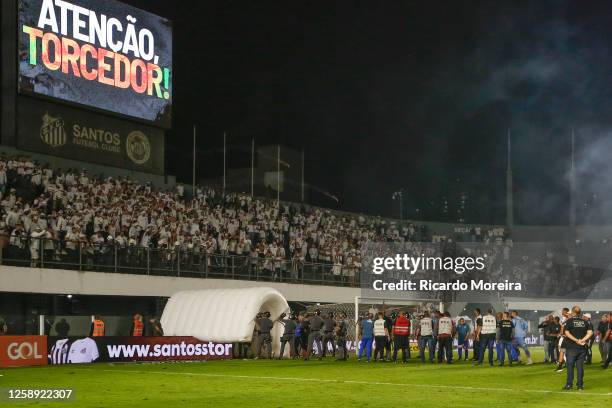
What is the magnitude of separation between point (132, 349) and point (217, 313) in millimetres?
4083

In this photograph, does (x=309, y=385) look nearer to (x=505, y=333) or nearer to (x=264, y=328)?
(x=505, y=333)

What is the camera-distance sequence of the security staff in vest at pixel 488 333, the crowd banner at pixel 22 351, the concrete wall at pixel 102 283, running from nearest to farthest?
the crowd banner at pixel 22 351 < the security staff in vest at pixel 488 333 < the concrete wall at pixel 102 283

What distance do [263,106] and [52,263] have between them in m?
43.0

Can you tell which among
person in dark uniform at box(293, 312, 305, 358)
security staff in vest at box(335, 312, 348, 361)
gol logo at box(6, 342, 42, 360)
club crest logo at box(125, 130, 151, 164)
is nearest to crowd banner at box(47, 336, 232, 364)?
gol logo at box(6, 342, 42, 360)

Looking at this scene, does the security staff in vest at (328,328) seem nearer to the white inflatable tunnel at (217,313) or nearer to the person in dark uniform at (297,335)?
the person in dark uniform at (297,335)

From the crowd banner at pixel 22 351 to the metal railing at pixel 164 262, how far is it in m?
3.18

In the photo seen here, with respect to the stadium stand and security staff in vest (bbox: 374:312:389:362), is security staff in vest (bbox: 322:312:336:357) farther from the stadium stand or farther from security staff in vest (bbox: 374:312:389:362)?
the stadium stand

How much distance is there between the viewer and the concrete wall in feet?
96.0

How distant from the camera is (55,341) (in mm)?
27516

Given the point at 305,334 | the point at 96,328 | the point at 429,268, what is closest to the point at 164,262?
the point at 96,328

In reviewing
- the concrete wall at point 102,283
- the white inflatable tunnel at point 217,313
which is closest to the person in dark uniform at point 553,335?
the white inflatable tunnel at point 217,313

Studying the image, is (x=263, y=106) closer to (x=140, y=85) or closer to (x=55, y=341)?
(x=140, y=85)

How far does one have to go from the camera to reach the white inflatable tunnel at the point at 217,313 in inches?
1254

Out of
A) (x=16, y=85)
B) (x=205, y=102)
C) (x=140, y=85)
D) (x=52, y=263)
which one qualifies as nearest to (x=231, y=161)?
(x=205, y=102)
